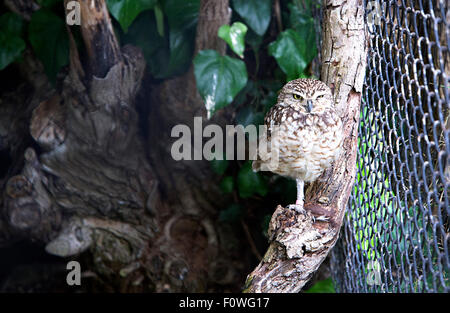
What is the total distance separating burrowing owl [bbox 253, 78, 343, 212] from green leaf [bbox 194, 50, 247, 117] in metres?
0.31

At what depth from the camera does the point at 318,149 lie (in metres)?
1.69

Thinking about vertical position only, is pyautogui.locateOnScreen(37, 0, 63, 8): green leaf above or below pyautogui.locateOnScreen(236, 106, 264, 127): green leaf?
above

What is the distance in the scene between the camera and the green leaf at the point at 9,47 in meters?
2.33

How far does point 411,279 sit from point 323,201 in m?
0.41

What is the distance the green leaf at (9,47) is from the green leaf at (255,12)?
1160 millimetres

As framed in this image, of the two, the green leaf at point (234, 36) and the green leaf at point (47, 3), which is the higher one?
the green leaf at point (47, 3)

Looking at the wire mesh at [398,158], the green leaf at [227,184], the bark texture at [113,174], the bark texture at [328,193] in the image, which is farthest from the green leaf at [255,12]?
the green leaf at [227,184]

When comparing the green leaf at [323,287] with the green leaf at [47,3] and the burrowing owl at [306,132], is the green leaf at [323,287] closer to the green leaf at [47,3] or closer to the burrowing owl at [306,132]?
the burrowing owl at [306,132]

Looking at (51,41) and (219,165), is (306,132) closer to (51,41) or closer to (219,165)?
(219,165)

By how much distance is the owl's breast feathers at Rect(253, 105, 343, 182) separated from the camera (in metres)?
1.69

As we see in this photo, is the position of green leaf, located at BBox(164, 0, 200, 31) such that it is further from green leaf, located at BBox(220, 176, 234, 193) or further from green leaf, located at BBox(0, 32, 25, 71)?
green leaf, located at BBox(220, 176, 234, 193)

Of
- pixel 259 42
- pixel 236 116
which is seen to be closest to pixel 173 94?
pixel 236 116

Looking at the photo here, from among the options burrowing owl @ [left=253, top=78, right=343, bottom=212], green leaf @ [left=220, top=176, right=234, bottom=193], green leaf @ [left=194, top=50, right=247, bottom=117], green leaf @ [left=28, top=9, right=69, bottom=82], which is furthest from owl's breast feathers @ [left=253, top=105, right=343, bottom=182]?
green leaf @ [left=28, top=9, right=69, bottom=82]

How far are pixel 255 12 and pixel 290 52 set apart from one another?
0.92 feet
